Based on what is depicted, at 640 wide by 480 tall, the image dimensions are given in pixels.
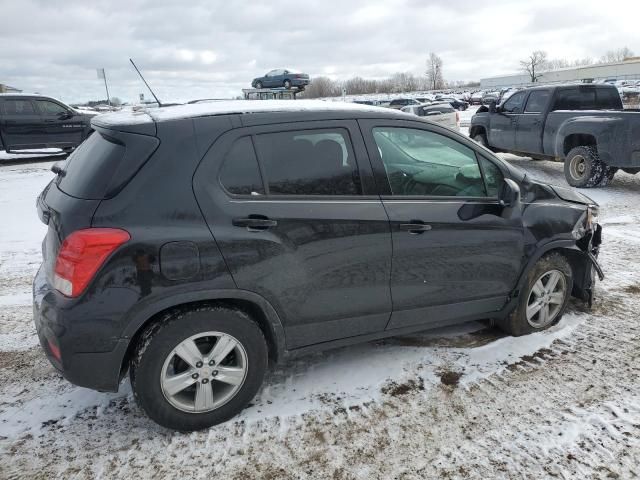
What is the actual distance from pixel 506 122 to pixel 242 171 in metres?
9.99

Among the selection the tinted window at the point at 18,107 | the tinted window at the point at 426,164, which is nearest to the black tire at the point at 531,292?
the tinted window at the point at 426,164

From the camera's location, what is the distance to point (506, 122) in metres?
11.2

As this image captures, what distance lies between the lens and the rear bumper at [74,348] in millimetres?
2438

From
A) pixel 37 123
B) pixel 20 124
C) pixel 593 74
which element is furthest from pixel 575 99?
Answer: pixel 593 74

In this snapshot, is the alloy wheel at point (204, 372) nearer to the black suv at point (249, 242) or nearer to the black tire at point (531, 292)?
the black suv at point (249, 242)

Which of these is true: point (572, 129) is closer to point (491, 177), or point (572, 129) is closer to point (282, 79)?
point (491, 177)

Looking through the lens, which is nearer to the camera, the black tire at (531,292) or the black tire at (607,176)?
the black tire at (531,292)

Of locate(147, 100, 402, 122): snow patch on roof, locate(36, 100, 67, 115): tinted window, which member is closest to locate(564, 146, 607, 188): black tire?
locate(147, 100, 402, 122): snow patch on roof

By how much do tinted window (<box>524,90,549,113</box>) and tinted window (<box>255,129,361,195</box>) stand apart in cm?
882

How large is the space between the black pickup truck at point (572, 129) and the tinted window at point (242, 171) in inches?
305

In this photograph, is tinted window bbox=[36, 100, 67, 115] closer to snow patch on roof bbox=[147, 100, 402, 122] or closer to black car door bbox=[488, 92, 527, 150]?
black car door bbox=[488, 92, 527, 150]

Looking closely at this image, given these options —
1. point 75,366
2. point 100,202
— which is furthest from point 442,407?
point 100,202

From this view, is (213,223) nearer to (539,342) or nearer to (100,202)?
(100,202)

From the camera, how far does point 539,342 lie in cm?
369
